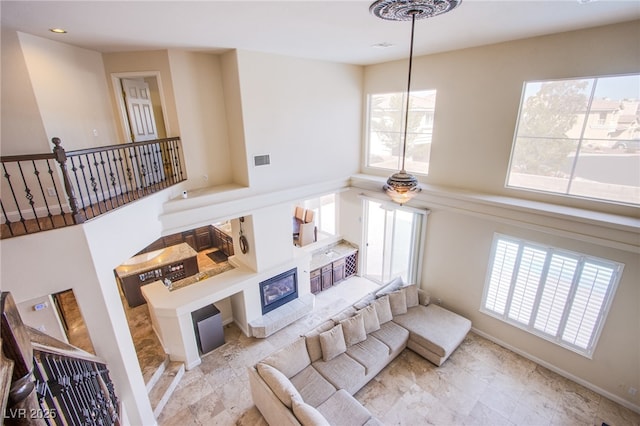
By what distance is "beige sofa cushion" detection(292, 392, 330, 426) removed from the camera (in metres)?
3.47

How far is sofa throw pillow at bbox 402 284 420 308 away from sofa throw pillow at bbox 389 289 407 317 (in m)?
0.16

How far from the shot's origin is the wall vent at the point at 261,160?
218 inches


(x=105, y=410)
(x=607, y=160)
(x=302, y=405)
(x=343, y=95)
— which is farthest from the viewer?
(x=343, y=95)

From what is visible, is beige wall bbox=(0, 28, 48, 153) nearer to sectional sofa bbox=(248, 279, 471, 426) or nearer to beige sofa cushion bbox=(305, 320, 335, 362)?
sectional sofa bbox=(248, 279, 471, 426)

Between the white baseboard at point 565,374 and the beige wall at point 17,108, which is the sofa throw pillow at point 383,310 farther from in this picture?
the beige wall at point 17,108

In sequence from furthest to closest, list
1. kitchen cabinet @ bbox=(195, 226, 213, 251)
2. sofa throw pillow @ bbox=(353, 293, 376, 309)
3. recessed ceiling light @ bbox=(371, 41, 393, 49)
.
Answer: kitchen cabinet @ bbox=(195, 226, 213, 251) → sofa throw pillow @ bbox=(353, 293, 376, 309) → recessed ceiling light @ bbox=(371, 41, 393, 49)

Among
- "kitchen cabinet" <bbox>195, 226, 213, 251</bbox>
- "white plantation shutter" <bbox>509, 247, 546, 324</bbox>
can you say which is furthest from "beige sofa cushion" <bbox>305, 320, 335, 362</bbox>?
"kitchen cabinet" <bbox>195, 226, 213, 251</bbox>

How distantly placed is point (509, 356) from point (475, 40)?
5.66 m

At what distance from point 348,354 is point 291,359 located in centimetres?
104

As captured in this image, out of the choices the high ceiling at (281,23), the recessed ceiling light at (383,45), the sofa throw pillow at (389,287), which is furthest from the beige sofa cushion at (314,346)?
the recessed ceiling light at (383,45)

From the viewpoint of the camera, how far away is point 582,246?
180 inches

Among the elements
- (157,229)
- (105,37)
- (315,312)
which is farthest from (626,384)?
(105,37)

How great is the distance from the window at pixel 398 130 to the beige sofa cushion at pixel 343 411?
15.2ft

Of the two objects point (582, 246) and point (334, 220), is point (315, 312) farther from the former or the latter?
point (582, 246)
